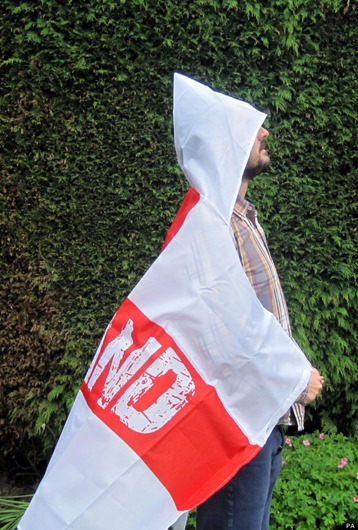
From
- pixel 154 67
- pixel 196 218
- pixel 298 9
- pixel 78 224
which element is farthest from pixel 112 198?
pixel 196 218

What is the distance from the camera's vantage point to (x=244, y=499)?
2.10 meters

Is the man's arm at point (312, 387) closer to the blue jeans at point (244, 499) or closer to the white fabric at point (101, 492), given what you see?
the blue jeans at point (244, 499)

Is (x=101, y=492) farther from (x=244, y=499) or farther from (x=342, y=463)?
(x=342, y=463)

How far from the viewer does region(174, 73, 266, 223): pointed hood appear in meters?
2.03

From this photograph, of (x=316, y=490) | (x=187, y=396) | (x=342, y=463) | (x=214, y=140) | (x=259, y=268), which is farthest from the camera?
(x=342, y=463)

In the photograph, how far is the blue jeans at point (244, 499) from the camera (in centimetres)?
210

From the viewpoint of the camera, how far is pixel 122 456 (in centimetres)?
196

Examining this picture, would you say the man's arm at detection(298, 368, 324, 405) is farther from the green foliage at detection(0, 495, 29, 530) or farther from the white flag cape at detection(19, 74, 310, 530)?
the green foliage at detection(0, 495, 29, 530)

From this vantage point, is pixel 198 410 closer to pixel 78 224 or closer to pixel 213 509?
pixel 213 509

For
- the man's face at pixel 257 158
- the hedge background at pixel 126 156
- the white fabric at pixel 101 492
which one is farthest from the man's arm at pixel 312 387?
the hedge background at pixel 126 156

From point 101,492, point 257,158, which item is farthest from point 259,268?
point 101,492

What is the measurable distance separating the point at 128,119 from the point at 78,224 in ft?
2.15

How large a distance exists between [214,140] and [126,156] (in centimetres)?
167

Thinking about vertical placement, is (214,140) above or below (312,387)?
above
